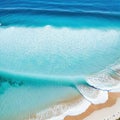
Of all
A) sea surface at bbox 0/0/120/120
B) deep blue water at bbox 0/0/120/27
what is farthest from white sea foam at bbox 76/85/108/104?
deep blue water at bbox 0/0/120/27

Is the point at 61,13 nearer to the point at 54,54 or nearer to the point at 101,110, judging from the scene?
the point at 54,54

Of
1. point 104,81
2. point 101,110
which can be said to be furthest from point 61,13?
point 101,110

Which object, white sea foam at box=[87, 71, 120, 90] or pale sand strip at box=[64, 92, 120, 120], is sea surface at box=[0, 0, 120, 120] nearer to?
white sea foam at box=[87, 71, 120, 90]

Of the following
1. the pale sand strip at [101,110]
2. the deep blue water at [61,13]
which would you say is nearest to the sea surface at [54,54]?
the deep blue water at [61,13]

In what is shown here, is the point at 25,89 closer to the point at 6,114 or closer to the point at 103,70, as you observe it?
the point at 6,114

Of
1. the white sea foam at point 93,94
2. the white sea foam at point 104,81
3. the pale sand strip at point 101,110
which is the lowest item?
the pale sand strip at point 101,110

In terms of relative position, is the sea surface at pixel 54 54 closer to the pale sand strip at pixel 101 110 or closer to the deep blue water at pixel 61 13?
the deep blue water at pixel 61 13

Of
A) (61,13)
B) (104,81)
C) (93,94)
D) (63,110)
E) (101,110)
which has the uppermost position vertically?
(61,13)

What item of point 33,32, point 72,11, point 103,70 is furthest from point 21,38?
point 103,70
